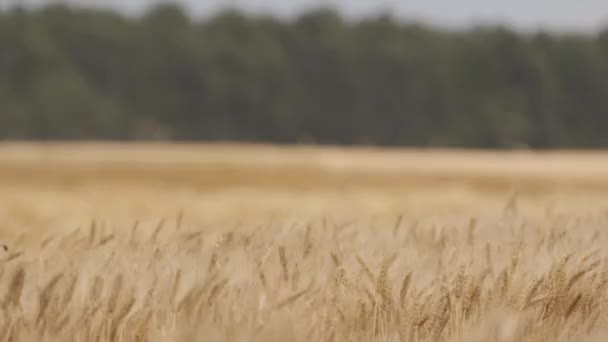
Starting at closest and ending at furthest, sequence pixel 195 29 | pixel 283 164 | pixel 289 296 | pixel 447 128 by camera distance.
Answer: pixel 289 296, pixel 283 164, pixel 447 128, pixel 195 29

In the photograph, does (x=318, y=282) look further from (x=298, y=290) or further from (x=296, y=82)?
(x=296, y=82)

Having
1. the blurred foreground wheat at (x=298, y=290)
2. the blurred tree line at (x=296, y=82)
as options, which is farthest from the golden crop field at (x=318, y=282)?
the blurred tree line at (x=296, y=82)

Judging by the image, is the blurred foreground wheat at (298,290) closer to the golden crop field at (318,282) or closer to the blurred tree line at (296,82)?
the golden crop field at (318,282)

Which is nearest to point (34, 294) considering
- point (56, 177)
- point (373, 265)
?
point (373, 265)

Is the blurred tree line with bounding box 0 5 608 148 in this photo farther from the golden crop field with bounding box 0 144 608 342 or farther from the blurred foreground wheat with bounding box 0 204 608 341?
the blurred foreground wheat with bounding box 0 204 608 341

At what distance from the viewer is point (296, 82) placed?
40.2m

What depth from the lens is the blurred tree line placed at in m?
38.4

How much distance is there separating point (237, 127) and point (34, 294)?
1458 inches

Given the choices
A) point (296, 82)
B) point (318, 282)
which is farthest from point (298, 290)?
point (296, 82)

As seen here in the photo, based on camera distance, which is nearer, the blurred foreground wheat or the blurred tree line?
the blurred foreground wheat

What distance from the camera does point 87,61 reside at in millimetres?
39125

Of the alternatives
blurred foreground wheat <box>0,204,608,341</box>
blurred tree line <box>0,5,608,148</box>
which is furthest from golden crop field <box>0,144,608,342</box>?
blurred tree line <box>0,5,608,148</box>

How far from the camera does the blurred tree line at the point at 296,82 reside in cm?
3841

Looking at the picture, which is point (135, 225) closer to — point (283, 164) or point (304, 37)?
point (283, 164)
